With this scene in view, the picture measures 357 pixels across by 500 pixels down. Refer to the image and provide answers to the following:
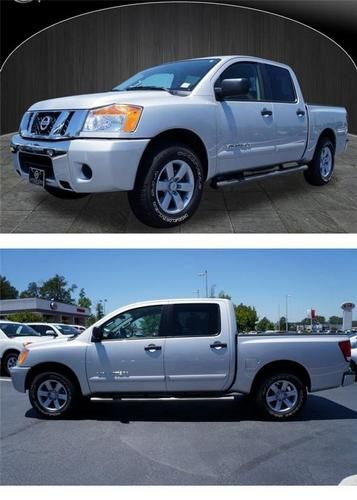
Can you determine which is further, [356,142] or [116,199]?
[356,142]

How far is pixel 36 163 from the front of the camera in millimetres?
4898

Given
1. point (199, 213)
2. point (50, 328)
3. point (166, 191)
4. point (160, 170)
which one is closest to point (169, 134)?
point (160, 170)

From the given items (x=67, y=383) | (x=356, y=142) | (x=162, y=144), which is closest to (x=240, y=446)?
(x=67, y=383)

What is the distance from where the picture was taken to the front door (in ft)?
19.7

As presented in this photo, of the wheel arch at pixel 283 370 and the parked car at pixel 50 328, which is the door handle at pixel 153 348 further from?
the parked car at pixel 50 328

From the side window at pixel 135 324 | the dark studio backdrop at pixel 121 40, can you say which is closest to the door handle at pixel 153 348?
the side window at pixel 135 324

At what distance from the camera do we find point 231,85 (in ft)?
17.3

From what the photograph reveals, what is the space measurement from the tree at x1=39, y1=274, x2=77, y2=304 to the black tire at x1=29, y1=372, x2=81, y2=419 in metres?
0.90

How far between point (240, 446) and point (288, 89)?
3709 mm

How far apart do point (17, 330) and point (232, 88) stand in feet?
24.4

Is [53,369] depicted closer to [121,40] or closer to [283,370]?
[283,370]

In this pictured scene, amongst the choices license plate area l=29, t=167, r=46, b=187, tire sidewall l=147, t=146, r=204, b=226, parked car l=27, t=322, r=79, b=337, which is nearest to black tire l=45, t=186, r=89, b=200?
license plate area l=29, t=167, r=46, b=187

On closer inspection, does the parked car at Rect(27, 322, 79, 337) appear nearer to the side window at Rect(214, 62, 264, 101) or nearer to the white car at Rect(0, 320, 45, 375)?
the white car at Rect(0, 320, 45, 375)

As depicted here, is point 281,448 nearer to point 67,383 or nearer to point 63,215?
point 67,383
